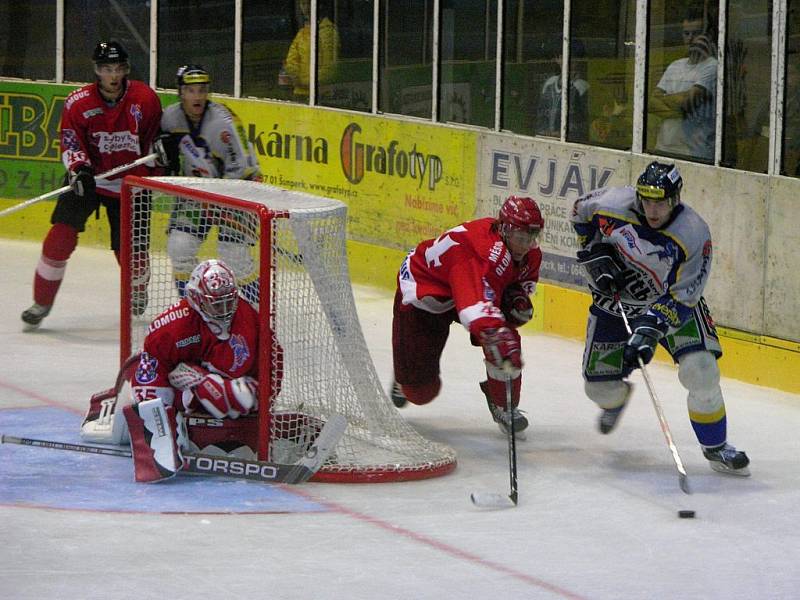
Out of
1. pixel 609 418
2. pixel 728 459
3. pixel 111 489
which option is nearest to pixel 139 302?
pixel 111 489

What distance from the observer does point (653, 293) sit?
5.32 m

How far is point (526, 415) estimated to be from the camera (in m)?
6.04

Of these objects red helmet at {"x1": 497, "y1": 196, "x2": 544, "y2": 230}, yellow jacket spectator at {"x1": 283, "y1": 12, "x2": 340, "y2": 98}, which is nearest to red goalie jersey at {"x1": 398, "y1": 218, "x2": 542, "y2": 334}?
red helmet at {"x1": 497, "y1": 196, "x2": 544, "y2": 230}

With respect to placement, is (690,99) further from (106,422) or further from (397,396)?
(106,422)

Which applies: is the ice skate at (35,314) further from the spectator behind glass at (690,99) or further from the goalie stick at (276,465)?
the spectator behind glass at (690,99)

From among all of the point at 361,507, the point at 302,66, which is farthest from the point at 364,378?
the point at 302,66

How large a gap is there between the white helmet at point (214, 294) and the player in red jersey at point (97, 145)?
235 centimetres

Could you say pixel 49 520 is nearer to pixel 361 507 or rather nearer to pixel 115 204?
pixel 361 507

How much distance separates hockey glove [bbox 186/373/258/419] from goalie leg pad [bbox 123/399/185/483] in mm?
109

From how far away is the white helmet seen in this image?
482 centimetres

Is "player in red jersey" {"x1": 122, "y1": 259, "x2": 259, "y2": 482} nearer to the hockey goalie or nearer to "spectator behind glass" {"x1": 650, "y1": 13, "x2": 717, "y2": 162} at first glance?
the hockey goalie

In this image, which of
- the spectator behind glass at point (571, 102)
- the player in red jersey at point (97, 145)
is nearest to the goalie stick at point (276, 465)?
the player in red jersey at point (97, 145)

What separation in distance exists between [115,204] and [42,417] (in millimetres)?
1788

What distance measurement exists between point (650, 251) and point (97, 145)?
121 inches
